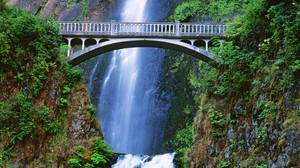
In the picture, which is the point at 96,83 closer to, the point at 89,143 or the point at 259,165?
the point at 89,143

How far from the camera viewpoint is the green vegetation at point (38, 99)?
693 inches

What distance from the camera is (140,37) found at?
20.3m

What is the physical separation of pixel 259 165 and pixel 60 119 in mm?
9899

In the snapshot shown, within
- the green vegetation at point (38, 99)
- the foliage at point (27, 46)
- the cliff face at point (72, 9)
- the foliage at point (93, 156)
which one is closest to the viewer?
the green vegetation at point (38, 99)

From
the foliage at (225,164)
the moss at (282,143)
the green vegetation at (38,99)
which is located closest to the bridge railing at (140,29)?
Answer: the green vegetation at (38,99)

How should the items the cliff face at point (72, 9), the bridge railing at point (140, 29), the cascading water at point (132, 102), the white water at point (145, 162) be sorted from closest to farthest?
the white water at point (145, 162), the bridge railing at point (140, 29), the cascading water at point (132, 102), the cliff face at point (72, 9)

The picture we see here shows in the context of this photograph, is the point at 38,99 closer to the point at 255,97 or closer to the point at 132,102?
the point at 132,102

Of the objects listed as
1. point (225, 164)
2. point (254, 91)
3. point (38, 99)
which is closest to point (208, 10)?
point (38, 99)

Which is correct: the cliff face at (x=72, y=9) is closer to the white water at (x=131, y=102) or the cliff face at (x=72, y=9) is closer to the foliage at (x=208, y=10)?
the white water at (x=131, y=102)

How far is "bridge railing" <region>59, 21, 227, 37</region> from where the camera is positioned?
20.0 m

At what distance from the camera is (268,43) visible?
14.2 metres

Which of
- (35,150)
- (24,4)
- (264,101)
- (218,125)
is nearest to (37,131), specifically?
(35,150)

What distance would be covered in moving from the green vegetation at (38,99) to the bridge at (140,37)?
2.87 ft

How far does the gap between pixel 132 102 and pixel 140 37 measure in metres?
7.85
